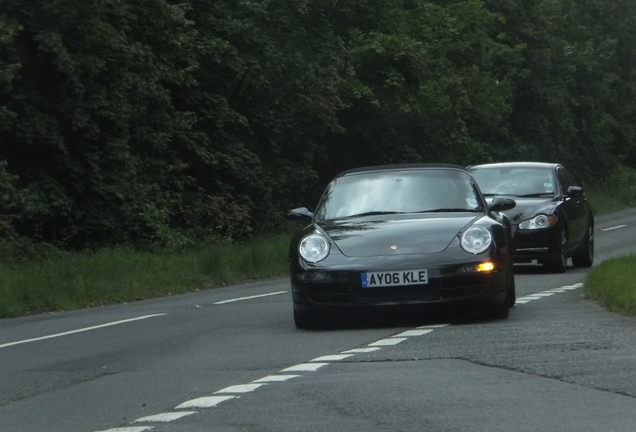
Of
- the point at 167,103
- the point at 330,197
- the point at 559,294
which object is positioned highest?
the point at 167,103

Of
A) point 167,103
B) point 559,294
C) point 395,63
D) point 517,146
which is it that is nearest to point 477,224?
point 559,294

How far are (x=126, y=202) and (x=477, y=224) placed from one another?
57.3 ft

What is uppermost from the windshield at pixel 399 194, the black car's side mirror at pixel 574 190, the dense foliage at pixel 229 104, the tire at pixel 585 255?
the dense foliage at pixel 229 104

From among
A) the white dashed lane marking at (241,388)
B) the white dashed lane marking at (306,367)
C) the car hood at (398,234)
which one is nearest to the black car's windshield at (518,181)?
the car hood at (398,234)

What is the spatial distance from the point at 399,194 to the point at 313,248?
1.47 m

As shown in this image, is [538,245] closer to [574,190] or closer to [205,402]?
[574,190]

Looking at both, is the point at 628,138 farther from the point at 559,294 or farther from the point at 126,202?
the point at 559,294

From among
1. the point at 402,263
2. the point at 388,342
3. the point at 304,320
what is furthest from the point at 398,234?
the point at 388,342

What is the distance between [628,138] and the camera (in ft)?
240

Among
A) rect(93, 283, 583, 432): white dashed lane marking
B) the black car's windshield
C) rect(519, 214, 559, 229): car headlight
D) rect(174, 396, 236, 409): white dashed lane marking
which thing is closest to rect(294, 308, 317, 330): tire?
rect(93, 283, 583, 432): white dashed lane marking

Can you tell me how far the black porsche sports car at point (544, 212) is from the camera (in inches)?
794

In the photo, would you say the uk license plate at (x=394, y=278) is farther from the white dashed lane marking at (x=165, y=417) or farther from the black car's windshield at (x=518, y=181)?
the black car's windshield at (x=518, y=181)

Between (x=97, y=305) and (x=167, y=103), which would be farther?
(x=167, y=103)

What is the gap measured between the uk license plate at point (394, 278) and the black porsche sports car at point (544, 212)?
773 cm
